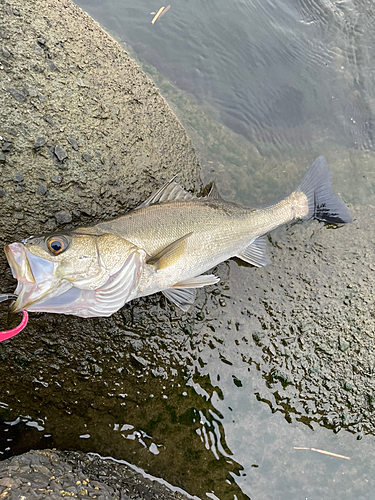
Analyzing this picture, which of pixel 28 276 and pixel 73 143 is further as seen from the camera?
pixel 73 143

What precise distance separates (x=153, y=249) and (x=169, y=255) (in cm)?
14

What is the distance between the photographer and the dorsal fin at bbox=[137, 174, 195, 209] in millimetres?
2967

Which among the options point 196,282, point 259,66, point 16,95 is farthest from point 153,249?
point 259,66

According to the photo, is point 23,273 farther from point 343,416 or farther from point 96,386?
point 343,416

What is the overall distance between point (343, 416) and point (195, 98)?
11.9ft

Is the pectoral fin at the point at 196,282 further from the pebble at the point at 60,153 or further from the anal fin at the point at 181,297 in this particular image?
the pebble at the point at 60,153

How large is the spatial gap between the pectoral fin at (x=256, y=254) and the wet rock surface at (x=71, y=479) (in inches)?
87.9

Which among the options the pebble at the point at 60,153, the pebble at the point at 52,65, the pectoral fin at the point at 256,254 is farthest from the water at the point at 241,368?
the pebble at the point at 60,153

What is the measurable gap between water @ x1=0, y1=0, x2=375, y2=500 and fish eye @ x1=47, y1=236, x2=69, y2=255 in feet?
3.32

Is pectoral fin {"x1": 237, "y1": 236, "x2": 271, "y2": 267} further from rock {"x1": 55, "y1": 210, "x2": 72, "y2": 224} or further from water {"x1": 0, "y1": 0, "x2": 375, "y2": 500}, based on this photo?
rock {"x1": 55, "y1": 210, "x2": 72, "y2": 224}

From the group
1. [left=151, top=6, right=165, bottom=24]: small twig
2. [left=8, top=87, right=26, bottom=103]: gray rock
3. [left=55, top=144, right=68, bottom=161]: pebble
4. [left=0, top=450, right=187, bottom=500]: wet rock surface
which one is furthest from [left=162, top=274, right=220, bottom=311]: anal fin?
[left=151, top=6, right=165, bottom=24]: small twig

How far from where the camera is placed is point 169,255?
2.79 metres

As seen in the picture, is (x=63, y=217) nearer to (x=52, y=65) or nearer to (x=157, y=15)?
(x=52, y=65)

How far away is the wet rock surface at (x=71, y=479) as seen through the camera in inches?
96.0
